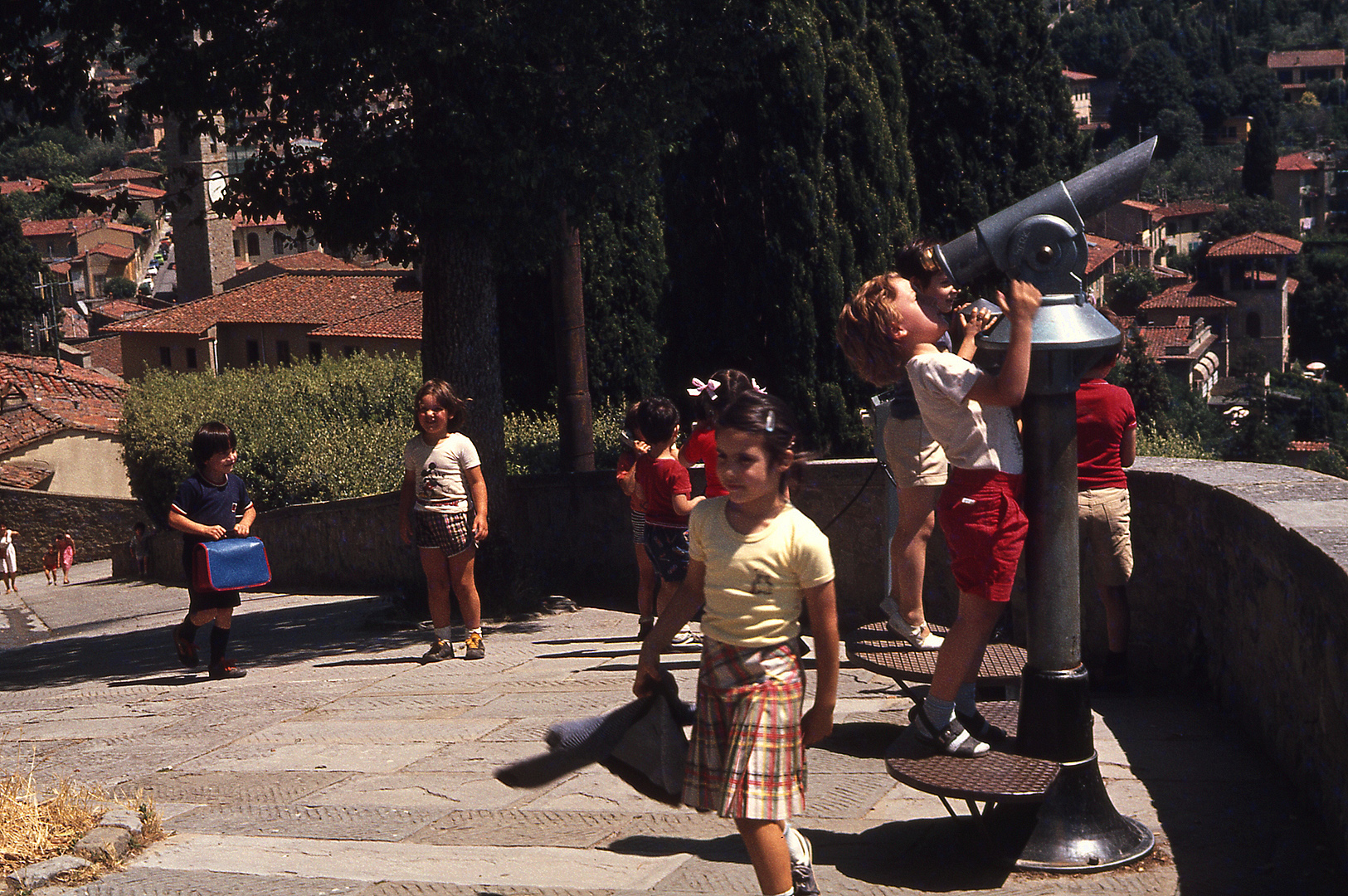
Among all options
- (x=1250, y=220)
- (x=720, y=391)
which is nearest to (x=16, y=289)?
(x=720, y=391)

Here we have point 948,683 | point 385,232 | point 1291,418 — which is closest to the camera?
point 948,683

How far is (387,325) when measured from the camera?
4166 cm

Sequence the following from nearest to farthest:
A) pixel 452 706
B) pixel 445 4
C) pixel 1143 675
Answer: pixel 1143 675
pixel 452 706
pixel 445 4

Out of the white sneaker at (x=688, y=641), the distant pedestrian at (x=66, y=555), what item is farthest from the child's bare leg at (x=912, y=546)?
the distant pedestrian at (x=66, y=555)

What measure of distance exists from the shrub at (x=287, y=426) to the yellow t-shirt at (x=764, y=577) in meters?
13.1

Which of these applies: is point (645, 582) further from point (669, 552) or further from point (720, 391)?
point (720, 391)

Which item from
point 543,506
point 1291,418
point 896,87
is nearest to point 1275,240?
point 1291,418

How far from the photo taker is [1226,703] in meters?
5.64

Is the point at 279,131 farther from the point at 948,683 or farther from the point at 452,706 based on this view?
the point at 948,683

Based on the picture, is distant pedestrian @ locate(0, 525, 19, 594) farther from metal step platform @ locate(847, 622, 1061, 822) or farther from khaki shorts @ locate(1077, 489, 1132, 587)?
metal step platform @ locate(847, 622, 1061, 822)

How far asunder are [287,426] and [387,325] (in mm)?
20270

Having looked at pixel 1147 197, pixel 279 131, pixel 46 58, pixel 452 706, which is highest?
pixel 1147 197

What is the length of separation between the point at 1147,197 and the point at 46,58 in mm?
129925

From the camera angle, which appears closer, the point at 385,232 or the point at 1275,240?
the point at 385,232
